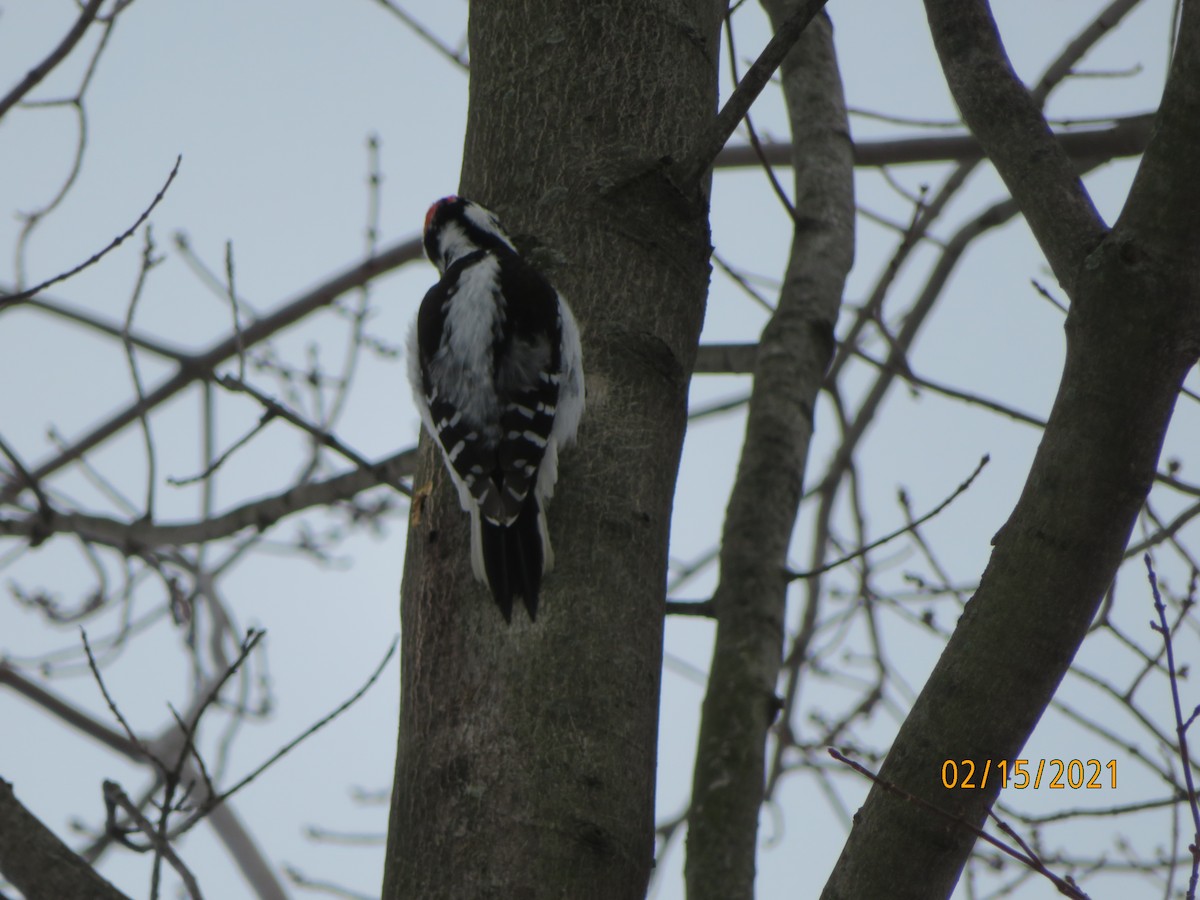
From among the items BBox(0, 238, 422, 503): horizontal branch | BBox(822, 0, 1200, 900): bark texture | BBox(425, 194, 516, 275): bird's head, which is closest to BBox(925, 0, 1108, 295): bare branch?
BBox(822, 0, 1200, 900): bark texture

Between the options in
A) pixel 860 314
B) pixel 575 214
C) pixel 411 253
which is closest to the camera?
pixel 575 214

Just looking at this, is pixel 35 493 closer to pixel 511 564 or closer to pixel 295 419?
pixel 295 419

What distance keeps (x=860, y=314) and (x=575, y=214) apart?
6.70 ft

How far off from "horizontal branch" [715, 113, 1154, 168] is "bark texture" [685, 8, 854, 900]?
0.30 meters

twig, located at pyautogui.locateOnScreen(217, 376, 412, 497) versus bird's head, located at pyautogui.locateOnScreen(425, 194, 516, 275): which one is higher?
bird's head, located at pyautogui.locateOnScreen(425, 194, 516, 275)

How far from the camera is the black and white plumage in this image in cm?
235

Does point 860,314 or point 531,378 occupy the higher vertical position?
point 860,314

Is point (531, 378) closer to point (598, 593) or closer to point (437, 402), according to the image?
point (437, 402)

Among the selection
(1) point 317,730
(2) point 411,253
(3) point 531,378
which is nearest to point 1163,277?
(3) point 531,378

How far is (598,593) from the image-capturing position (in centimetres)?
224

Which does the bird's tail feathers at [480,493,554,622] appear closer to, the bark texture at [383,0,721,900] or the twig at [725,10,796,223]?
the bark texture at [383,0,721,900]

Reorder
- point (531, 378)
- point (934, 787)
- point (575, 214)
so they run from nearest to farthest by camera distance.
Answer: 1. point (934, 787)
2. point (575, 214)
3. point (531, 378)

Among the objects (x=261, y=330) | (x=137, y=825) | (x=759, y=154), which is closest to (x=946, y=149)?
(x=759, y=154)

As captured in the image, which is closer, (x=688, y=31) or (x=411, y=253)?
(x=688, y=31)
